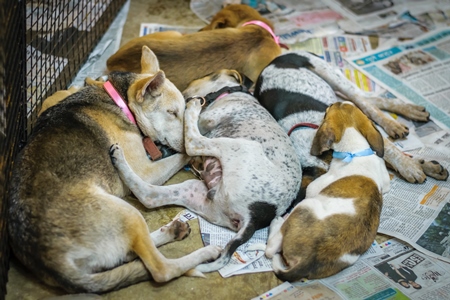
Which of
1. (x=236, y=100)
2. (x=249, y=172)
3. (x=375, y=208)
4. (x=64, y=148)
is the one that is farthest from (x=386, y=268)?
(x=64, y=148)

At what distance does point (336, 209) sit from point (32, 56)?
2330mm

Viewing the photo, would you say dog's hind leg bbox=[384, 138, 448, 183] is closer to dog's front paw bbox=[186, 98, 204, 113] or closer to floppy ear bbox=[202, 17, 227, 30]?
dog's front paw bbox=[186, 98, 204, 113]

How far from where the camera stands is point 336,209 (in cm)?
314

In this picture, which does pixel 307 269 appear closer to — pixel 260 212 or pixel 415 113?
pixel 260 212

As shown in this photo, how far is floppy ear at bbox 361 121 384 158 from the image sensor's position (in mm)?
3504

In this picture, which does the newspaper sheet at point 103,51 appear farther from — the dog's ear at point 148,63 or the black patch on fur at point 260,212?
the black patch on fur at point 260,212

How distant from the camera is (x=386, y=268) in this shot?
3.30 metres

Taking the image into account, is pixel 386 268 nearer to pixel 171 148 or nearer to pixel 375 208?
pixel 375 208

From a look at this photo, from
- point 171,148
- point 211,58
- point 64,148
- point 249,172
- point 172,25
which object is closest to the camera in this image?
point 64,148

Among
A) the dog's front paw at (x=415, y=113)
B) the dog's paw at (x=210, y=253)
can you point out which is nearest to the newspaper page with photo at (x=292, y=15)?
the dog's front paw at (x=415, y=113)

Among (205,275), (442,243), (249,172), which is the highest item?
(249,172)

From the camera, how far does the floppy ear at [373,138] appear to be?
138 inches

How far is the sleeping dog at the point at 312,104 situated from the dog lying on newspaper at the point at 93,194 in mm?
790

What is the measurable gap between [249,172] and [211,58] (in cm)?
138
